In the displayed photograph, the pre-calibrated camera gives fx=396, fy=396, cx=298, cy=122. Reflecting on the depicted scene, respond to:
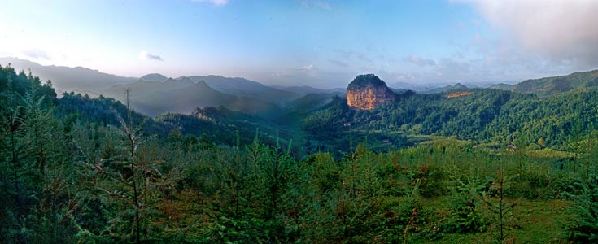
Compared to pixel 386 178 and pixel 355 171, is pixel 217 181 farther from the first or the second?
pixel 386 178

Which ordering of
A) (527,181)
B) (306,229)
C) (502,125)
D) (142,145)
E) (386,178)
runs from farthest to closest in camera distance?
1. (502,125)
2. (386,178)
3. (527,181)
4. (306,229)
5. (142,145)

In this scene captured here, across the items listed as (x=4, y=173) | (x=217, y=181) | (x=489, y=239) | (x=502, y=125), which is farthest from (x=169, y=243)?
(x=502, y=125)

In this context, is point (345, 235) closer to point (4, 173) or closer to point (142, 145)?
point (142, 145)

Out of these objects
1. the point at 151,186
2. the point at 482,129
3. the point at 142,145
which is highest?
the point at 142,145

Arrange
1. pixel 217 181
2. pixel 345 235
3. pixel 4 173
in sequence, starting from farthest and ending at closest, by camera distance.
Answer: pixel 217 181, pixel 345 235, pixel 4 173

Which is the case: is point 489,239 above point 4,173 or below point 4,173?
below

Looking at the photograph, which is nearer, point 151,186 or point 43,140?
point 151,186

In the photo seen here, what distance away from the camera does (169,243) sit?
7715 millimetres

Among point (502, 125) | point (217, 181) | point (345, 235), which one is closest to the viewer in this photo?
point (345, 235)

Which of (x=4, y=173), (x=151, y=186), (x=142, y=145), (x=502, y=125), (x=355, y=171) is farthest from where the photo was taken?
(x=502, y=125)

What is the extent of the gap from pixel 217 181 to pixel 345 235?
1226 centimetres

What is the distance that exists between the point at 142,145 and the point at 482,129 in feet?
657

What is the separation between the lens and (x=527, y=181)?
27.9 metres

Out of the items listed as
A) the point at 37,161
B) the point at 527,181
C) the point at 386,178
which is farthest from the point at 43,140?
the point at 527,181
